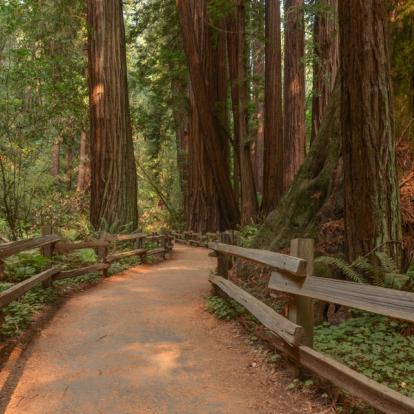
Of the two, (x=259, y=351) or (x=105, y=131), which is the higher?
(x=105, y=131)

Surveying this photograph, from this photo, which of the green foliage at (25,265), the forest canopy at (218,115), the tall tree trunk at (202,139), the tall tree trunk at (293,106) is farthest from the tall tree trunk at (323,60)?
the green foliage at (25,265)

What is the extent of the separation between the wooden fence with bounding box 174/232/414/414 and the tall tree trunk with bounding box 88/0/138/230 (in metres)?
8.50

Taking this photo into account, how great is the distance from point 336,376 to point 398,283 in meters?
1.42

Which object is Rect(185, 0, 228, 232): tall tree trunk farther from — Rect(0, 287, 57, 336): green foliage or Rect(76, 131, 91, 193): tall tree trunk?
Rect(0, 287, 57, 336): green foliage

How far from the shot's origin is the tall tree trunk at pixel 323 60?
14586 millimetres

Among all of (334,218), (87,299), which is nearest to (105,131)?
(87,299)

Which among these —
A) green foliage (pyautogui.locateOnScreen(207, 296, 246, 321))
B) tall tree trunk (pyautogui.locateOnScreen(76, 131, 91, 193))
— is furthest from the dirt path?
tall tree trunk (pyautogui.locateOnScreen(76, 131, 91, 193))

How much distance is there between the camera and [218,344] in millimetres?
5871

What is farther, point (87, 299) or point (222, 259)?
point (87, 299)

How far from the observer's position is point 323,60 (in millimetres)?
15672

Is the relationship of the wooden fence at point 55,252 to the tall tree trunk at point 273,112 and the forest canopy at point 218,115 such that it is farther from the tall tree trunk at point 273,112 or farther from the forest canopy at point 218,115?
the tall tree trunk at point 273,112

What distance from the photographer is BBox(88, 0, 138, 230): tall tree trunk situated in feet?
45.2

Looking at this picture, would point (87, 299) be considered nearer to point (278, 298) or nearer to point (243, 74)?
point (278, 298)

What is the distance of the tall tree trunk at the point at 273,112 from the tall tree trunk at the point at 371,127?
11882 millimetres
